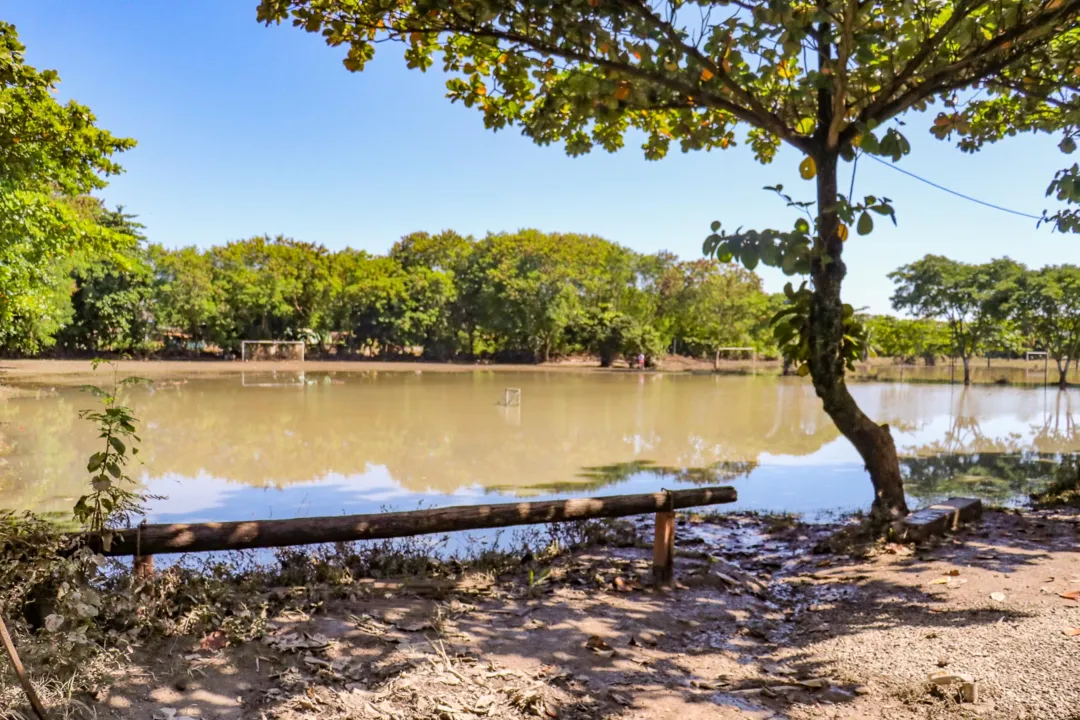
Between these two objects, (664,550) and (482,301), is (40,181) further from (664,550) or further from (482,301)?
(482,301)

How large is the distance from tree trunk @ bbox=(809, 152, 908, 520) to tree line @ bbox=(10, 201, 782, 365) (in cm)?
3919

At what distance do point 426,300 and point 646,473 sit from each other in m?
38.6

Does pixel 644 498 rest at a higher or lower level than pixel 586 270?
lower

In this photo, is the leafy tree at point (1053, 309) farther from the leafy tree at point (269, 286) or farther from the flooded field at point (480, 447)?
the leafy tree at point (269, 286)

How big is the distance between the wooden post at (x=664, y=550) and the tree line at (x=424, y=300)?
133 ft

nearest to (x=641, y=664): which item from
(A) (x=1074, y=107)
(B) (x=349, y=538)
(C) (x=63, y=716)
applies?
(B) (x=349, y=538)

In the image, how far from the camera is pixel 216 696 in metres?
2.91

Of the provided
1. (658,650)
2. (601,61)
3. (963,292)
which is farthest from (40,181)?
(963,292)

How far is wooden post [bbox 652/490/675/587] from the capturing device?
4.80 m

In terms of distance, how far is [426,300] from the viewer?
48219 mm

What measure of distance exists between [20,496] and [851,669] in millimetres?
9705

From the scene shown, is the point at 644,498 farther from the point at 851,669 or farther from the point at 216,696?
the point at 216,696

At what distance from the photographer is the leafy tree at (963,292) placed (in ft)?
117

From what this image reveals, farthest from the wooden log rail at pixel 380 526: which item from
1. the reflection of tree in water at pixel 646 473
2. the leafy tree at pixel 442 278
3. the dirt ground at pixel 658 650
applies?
the leafy tree at pixel 442 278
